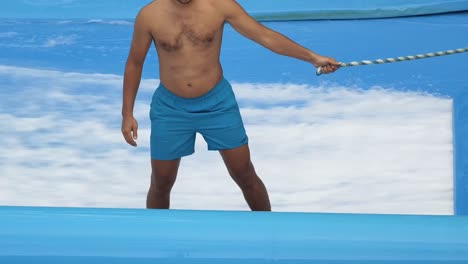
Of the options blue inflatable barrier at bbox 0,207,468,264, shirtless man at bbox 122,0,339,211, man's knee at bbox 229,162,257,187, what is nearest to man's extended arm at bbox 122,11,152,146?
shirtless man at bbox 122,0,339,211

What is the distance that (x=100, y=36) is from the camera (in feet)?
18.6

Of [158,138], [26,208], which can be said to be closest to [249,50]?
[158,138]

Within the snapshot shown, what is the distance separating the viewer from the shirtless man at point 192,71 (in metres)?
3.08

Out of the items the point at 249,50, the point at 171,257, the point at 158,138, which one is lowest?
the point at 171,257

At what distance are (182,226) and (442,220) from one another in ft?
1.77

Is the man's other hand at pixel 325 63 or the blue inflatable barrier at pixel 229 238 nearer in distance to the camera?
the blue inflatable barrier at pixel 229 238

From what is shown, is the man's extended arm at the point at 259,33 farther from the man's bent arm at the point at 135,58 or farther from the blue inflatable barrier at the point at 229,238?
the blue inflatable barrier at the point at 229,238

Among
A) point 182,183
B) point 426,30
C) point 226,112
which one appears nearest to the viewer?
point 226,112

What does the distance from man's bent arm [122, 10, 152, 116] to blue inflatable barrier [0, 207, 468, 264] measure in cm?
71

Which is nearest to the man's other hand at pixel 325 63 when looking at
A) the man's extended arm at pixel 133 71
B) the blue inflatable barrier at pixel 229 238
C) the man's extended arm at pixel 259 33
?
the man's extended arm at pixel 259 33

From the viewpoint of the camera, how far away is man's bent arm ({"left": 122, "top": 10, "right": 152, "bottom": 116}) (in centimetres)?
311

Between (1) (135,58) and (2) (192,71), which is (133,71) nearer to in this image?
(1) (135,58)

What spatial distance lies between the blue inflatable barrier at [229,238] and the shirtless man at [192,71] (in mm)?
664

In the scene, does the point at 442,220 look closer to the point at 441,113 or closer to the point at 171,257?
the point at 171,257
